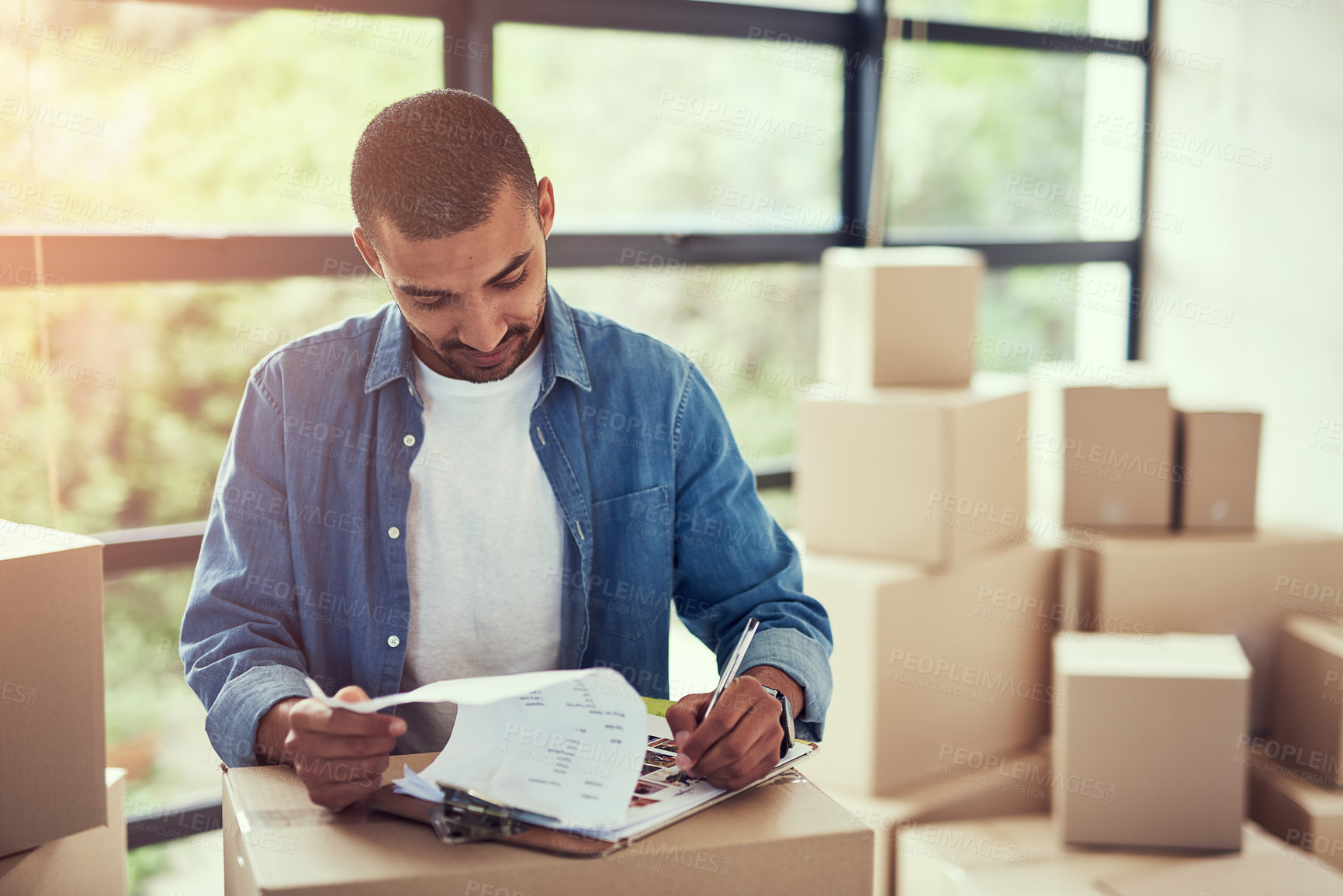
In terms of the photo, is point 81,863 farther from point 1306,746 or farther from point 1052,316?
point 1052,316

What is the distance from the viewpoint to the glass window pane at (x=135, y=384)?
176 cm

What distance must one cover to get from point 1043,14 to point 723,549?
7.86 ft

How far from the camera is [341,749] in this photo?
2.68 ft

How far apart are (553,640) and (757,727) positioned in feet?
1.50

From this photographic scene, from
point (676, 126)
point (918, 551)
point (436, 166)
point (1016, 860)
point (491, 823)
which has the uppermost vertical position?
point (676, 126)

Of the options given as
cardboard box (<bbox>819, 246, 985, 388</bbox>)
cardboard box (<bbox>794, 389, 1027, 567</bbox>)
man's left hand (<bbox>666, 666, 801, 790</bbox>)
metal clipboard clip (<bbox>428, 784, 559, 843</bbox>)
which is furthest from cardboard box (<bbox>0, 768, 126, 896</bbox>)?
cardboard box (<bbox>819, 246, 985, 388</bbox>)

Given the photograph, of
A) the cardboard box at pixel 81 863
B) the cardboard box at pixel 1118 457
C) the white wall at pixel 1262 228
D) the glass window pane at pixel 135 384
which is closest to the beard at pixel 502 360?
the cardboard box at pixel 81 863

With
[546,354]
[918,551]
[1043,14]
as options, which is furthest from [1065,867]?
[1043,14]

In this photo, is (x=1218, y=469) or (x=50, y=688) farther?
(x=1218, y=469)

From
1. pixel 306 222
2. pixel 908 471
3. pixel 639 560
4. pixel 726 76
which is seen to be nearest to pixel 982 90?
pixel 726 76

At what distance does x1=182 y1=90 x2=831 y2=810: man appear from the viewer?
43.0 inches

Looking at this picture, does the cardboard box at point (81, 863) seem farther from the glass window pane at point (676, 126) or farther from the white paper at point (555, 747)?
the glass window pane at point (676, 126)

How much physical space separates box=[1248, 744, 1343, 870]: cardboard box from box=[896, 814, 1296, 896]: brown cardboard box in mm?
117

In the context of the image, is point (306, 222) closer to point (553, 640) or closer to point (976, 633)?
point (553, 640)
